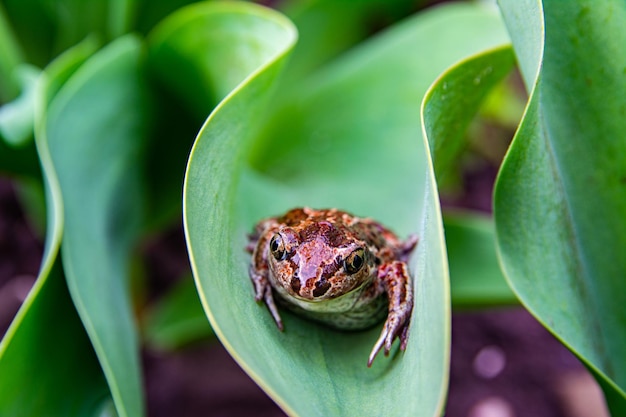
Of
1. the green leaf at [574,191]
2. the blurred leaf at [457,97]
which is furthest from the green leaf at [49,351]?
the green leaf at [574,191]

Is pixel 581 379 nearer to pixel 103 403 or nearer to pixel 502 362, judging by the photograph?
pixel 502 362

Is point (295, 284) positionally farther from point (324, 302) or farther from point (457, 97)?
point (457, 97)

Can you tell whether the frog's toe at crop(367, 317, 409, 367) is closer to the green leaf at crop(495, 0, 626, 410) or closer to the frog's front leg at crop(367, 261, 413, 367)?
the frog's front leg at crop(367, 261, 413, 367)

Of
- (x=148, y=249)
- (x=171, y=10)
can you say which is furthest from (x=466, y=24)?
(x=148, y=249)

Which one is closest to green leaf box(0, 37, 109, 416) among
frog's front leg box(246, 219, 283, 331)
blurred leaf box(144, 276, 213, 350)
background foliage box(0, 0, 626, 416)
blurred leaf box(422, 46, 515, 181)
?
background foliage box(0, 0, 626, 416)

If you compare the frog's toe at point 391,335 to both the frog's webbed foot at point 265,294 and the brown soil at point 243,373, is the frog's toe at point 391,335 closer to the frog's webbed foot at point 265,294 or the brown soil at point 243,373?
the frog's webbed foot at point 265,294

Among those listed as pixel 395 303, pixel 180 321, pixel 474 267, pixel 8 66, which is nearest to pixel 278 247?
pixel 395 303
